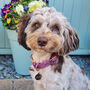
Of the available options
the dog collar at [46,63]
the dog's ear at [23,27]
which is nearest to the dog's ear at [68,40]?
the dog collar at [46,63]

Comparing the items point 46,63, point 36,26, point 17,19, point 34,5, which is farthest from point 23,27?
point 17,19

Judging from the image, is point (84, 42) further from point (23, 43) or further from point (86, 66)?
point (23, 43)

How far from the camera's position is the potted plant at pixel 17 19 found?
3312 mm

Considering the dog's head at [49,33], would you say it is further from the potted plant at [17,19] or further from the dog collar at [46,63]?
the potted plant at [17,19]

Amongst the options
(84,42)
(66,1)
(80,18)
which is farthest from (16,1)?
(84,42)

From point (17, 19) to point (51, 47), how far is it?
1.29m

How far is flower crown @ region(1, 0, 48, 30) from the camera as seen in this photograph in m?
3.30

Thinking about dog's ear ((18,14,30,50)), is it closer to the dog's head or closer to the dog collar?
the dog's head

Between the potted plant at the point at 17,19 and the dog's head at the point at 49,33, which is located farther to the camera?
the potted plant at the point at 17,19

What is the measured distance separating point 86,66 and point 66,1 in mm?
1221

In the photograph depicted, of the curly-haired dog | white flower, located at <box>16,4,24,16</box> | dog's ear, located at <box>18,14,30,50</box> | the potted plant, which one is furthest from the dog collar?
white flower, located at <box>16,4,24,16</box>

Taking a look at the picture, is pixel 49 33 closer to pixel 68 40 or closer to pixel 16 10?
pixel 68 40

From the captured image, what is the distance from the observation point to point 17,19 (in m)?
3.44

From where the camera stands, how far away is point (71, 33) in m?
2.38
